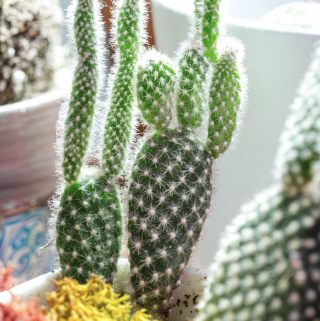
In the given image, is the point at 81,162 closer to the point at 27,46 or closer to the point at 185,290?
the point at 185,290

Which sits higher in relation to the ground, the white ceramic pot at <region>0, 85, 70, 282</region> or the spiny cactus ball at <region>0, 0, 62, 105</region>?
the spiny cactus ball at <region>0, 0, 62, 105</region>

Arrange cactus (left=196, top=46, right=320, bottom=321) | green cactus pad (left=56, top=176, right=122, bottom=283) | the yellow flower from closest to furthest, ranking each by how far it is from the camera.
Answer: cactus (left=196, top=46, right=320, bottom=321), the yellow flower, green cactus pad (left=56, top=176, right=122, bottom=283)

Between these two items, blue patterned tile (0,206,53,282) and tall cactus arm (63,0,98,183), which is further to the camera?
blue patterned tile (0,206,53,282)

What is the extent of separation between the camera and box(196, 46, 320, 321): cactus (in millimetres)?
242

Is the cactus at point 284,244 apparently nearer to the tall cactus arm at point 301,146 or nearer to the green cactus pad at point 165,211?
the tall cactus arm at point 301,146

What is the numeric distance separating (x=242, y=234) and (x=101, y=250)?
0.24m

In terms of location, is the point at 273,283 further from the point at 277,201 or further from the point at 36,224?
the point at 36,224

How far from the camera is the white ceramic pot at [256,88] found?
54 centimetres

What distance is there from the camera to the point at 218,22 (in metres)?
0.46

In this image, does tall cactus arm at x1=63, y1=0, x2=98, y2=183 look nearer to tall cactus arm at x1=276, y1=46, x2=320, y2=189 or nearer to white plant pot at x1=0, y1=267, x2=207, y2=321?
white plant pot at x1=0, y1=267, x2=207, y2=321

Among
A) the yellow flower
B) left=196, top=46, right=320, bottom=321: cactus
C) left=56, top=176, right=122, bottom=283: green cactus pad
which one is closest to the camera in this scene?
left=196, top=46, right=320, bottom=321: cactus

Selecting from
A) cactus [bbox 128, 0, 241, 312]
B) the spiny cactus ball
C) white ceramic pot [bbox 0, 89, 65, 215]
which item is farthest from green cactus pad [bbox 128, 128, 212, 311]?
the spiny cactus ball

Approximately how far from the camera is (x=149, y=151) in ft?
1.59

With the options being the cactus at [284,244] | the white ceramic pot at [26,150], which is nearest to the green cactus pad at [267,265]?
the cactus at [284,244]
